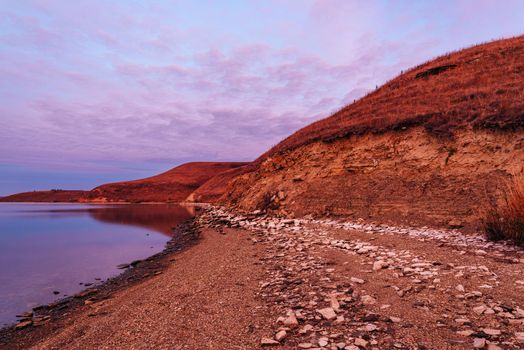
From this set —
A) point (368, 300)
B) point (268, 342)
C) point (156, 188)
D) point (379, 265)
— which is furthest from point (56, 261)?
point (156, 188)

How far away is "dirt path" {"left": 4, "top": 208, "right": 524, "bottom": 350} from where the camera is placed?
4512 millimetres

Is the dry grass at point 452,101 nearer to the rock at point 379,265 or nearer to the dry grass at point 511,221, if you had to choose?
the dry grass at point 511,221

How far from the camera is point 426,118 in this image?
1794 cm

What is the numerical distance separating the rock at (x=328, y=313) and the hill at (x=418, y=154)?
1066 centimetres

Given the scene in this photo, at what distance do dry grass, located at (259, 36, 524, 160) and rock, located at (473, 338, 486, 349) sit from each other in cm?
1454

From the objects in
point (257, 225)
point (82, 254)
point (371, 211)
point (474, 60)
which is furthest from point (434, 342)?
point (474, 60)

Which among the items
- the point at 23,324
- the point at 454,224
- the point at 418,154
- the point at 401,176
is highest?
the point at 418,154

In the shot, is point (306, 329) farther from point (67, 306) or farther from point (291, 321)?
point (67, 306)

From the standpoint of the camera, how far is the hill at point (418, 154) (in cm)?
1458

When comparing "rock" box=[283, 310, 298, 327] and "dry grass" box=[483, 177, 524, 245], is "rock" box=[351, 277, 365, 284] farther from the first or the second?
"dry grass" box=[483, 177, 524, 245]

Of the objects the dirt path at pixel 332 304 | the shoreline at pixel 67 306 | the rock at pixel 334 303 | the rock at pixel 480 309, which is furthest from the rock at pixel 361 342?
the shoreline at pixel 67 306

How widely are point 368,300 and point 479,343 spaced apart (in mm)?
1989

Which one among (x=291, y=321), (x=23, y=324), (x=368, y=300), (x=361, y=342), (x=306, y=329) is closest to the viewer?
(x=361, y=342)

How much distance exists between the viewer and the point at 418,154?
55.9 ft
